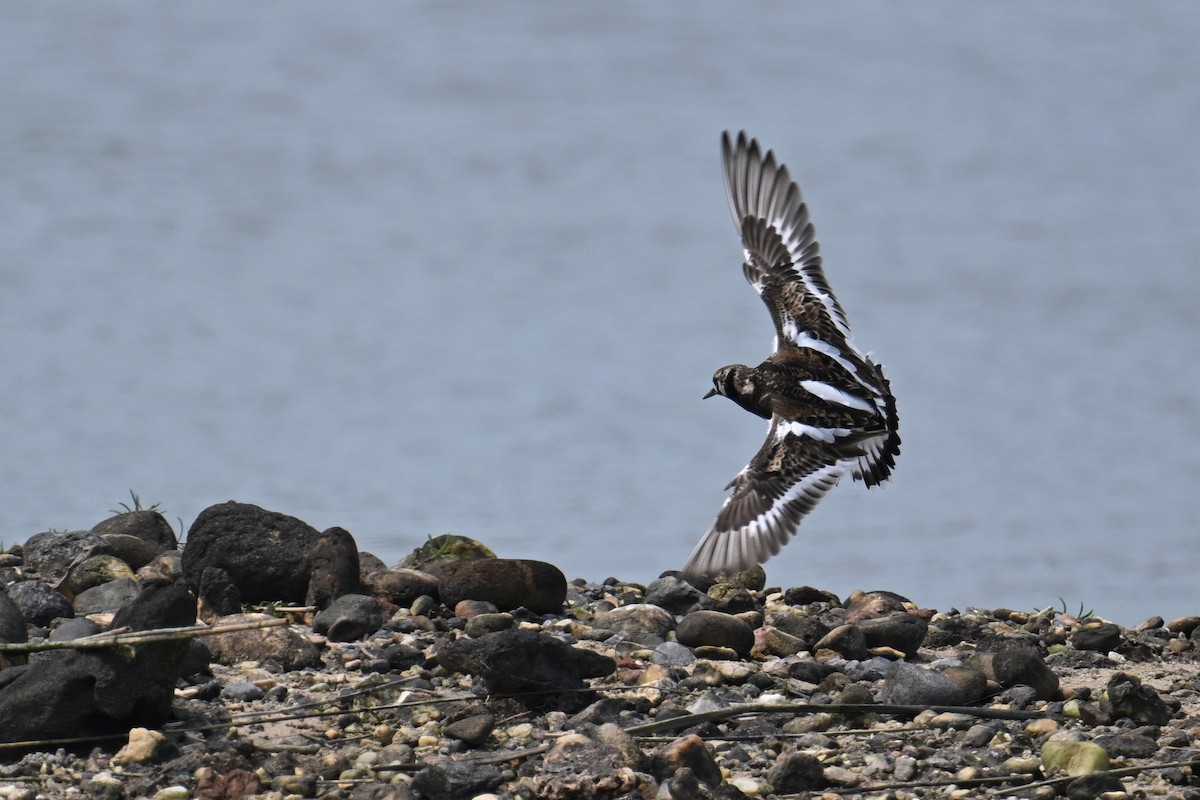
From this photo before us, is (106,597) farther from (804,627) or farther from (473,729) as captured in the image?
(804,627)

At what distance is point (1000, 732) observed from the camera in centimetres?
554

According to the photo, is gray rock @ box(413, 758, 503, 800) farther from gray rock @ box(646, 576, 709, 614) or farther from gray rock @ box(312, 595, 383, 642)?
gray rock @ box(646, 576, 709, 614)

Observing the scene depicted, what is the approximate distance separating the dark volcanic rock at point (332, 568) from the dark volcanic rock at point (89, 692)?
1.31m

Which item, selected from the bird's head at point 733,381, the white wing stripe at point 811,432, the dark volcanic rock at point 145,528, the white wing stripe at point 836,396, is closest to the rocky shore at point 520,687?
the dark volcanic rock at point 145,528

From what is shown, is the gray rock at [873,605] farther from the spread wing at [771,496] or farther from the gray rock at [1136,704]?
the gray rock at [1136,704]

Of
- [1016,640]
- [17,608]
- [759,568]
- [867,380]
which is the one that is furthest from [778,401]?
[17,608]

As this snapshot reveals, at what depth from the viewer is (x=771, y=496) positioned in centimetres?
750

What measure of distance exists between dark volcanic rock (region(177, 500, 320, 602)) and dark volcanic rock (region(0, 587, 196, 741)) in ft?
4.58

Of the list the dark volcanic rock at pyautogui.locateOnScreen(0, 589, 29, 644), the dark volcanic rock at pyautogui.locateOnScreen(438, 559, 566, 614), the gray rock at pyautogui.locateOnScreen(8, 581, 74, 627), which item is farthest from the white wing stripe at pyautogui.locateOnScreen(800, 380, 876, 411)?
the dark volcanic rock at pyautogui.locateOnScreen(0, 589, 29, 644)

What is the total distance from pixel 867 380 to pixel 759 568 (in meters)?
1.33

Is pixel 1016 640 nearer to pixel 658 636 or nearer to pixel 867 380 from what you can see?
pixel 658 636

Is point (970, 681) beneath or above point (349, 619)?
above

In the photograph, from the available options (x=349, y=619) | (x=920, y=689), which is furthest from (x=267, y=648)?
(x=920, y=689)

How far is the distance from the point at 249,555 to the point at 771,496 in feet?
7.60
